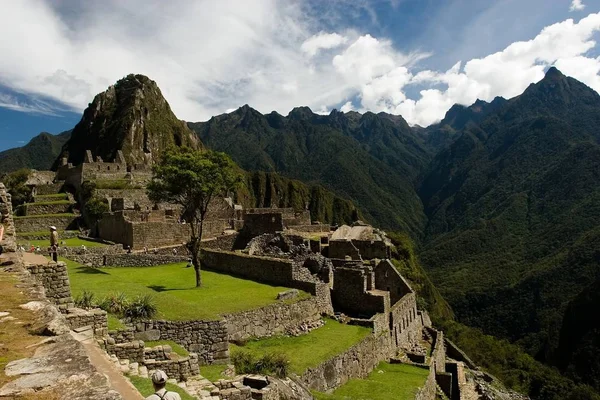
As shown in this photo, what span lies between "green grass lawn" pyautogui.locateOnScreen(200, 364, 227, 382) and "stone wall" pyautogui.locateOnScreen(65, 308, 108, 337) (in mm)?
2685

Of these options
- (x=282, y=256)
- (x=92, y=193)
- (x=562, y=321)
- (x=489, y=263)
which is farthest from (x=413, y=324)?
(x=489, y=263)

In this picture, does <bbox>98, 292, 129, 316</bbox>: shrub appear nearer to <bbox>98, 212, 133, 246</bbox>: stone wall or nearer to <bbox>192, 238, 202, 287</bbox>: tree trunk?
<bbox>192, 238, 202, 287</bbox>: tree trunk

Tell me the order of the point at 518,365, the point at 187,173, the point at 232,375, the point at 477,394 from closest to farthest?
the point at 232,375 < the point at 187,173 < the point at 477,394 < the point at 518,365

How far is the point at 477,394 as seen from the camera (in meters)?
22.7

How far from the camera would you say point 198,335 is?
12.2 meters

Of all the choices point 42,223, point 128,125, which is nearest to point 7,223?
point 42,223

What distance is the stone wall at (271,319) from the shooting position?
14.2 meters

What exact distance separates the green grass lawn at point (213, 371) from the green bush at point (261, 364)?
466mm

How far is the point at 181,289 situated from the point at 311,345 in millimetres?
6307

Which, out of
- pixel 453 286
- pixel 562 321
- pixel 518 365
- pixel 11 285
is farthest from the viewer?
pixel 453 286

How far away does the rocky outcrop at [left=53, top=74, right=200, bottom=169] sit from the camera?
4905 inches

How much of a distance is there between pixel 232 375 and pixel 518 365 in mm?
36188

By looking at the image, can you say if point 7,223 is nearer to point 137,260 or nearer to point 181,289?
point 181,289

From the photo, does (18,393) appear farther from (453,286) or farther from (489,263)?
(489,263)
